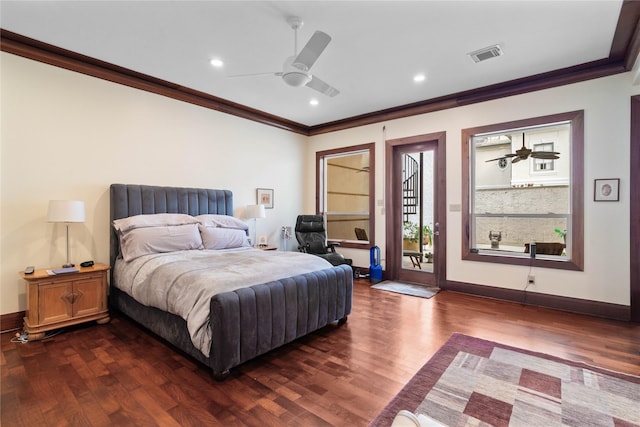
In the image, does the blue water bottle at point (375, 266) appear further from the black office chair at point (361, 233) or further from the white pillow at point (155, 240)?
the white pillow at point (155, 240)

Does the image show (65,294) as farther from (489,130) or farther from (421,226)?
(489,130)

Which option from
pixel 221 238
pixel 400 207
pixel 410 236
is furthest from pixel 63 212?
pixel 410 236

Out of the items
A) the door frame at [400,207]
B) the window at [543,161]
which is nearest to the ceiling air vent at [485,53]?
the door frame at [400,207]

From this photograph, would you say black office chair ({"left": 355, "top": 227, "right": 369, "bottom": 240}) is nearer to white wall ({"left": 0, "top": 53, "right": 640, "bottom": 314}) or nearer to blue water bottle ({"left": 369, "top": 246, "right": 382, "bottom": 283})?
blue water bottle ({"left": 369, "top": 246, "right": 382, "bottom": 283})

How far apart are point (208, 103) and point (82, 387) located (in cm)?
381

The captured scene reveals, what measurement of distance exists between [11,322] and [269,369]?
109 inches

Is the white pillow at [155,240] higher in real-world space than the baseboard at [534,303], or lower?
higher

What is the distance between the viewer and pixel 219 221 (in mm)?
4234

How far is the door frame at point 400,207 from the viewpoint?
472 centimetres

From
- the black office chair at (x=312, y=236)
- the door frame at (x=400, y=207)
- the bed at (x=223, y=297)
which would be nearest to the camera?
the bed at (x=223, y=297)

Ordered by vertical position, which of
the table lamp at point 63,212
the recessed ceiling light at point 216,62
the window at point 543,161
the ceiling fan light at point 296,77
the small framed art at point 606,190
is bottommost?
the table lamp at point 63,212

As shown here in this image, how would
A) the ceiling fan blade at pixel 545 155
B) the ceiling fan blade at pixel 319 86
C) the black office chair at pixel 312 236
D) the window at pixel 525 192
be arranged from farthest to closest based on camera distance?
1. the black office chair at pixel 312 236
2. the ceiling fan blade at pixel 545 155
3. the window at pixel 525 192
4. the ceiling fan blade at pixel 319 86

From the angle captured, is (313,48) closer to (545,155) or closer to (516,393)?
(516,393)

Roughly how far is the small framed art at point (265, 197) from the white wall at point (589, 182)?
10.1ft
